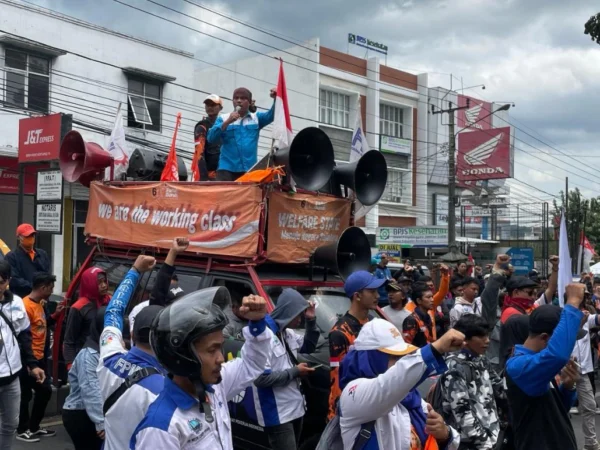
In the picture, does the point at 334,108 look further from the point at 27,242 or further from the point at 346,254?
the point at 346,254

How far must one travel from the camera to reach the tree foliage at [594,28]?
32.0ft

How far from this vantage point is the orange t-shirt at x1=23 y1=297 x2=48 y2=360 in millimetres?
6980

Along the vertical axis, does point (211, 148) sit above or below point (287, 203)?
above

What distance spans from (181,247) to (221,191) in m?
2.55

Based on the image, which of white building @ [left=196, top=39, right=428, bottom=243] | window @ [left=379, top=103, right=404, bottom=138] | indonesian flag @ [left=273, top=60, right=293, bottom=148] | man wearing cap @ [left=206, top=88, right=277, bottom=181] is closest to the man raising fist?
indonesian flag @ [left=273, top=60, right=293, bottom=148]

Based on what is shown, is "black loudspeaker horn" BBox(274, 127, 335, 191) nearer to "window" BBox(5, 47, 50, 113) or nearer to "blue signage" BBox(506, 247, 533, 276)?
"window" BBox(5, 47, 50, 113)

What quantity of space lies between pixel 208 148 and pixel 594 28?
5.88 meters

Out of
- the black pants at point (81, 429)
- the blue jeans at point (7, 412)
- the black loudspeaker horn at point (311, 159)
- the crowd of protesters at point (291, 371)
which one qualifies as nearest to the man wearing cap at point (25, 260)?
the crowd of protesters at point (291, 371)

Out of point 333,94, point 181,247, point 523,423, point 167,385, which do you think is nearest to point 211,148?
point 181,247

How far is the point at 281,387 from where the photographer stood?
15.9ft

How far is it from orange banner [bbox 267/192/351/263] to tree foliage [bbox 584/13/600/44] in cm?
520

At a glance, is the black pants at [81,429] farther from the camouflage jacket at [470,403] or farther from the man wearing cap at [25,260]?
the man wearing cap at [25,260]

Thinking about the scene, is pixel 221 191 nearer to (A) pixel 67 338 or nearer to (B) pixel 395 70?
(A) pixel 67 338

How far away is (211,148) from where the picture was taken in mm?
8055
